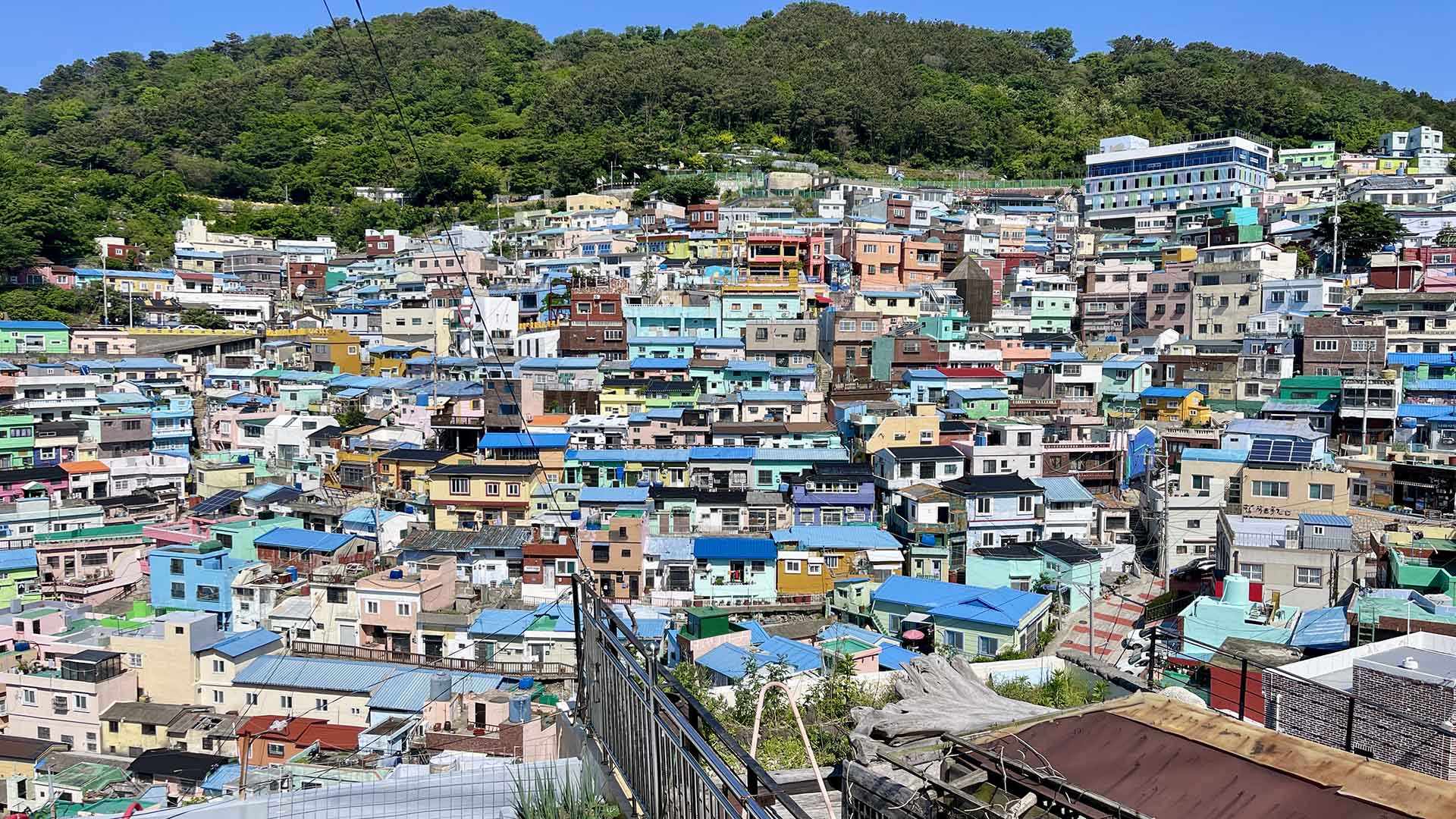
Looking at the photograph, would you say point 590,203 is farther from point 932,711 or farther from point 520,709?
→ point 932,711

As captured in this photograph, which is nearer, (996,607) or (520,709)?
(520,709)

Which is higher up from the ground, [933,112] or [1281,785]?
[933,112]

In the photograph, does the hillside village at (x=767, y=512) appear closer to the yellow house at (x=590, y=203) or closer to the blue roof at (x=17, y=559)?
the blue roof at (x=17, y=559)

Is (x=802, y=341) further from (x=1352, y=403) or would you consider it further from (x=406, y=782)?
(x=406, y=782)

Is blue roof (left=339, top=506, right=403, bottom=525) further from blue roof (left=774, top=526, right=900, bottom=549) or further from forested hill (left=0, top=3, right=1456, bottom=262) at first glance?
forested hill (left=0, top=3, right=1456, bottom=262)

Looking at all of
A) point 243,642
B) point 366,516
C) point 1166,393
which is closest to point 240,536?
point 366,516

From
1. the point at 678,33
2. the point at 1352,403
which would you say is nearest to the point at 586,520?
the point at 1352,403

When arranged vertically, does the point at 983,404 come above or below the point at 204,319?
below
